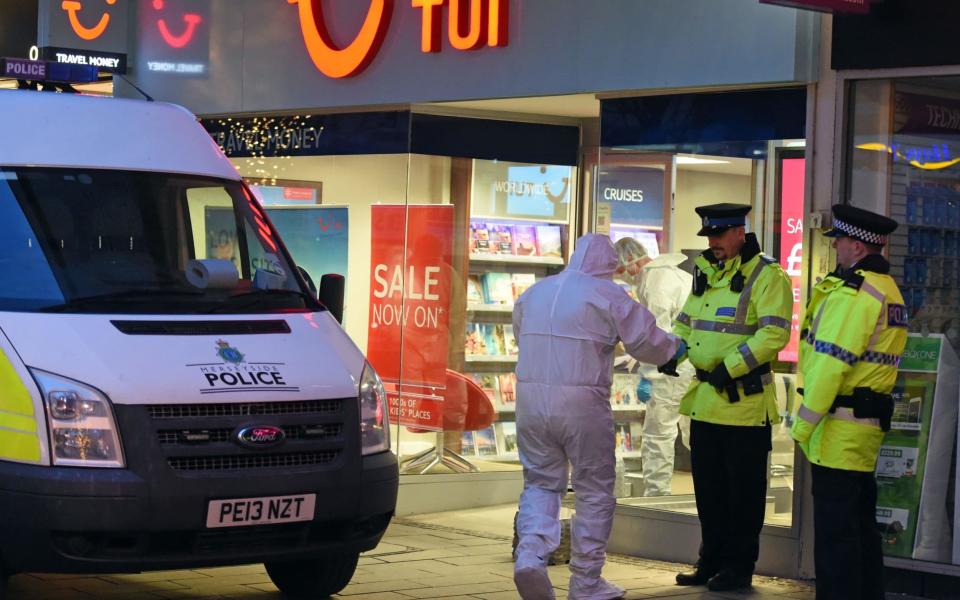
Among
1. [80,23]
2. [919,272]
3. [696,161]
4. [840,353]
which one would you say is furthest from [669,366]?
[80,23]

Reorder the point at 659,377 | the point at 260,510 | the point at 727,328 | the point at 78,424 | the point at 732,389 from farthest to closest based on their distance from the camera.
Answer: the point at 659,377 < the point at 727,328 < the point at 732,389 < the point at 260,510 < the point at 78,424

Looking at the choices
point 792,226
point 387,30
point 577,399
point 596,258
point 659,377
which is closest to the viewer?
point 577,399

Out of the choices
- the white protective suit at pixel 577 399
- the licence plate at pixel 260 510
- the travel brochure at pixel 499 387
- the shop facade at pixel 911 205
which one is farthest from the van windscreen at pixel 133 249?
the travel brochure at pixel 499 387

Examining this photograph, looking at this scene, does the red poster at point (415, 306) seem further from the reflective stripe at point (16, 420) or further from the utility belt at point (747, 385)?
the reflective stripe at point (16, 420)

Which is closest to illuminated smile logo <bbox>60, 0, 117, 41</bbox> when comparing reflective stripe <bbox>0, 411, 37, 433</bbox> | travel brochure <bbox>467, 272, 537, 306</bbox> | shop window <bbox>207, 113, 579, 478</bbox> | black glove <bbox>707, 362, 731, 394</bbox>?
shop window <bbox>207, 113, 579, 478</bbox>

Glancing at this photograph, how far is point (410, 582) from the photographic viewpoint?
8.54 meters

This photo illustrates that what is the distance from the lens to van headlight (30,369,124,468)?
21.5 ft

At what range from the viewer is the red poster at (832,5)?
26.6 ft

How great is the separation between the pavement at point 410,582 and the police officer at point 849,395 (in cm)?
119

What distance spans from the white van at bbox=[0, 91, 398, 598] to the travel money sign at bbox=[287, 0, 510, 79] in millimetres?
2906

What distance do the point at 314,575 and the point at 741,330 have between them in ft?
8.86

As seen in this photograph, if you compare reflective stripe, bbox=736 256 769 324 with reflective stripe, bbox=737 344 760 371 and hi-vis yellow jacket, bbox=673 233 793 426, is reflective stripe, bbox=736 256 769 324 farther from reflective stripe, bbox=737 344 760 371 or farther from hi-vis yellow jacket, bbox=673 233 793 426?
reflective stripe, bbox=737 344 760 371

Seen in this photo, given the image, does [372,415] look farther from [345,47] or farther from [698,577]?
[345,47]

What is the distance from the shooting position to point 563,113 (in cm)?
1159
